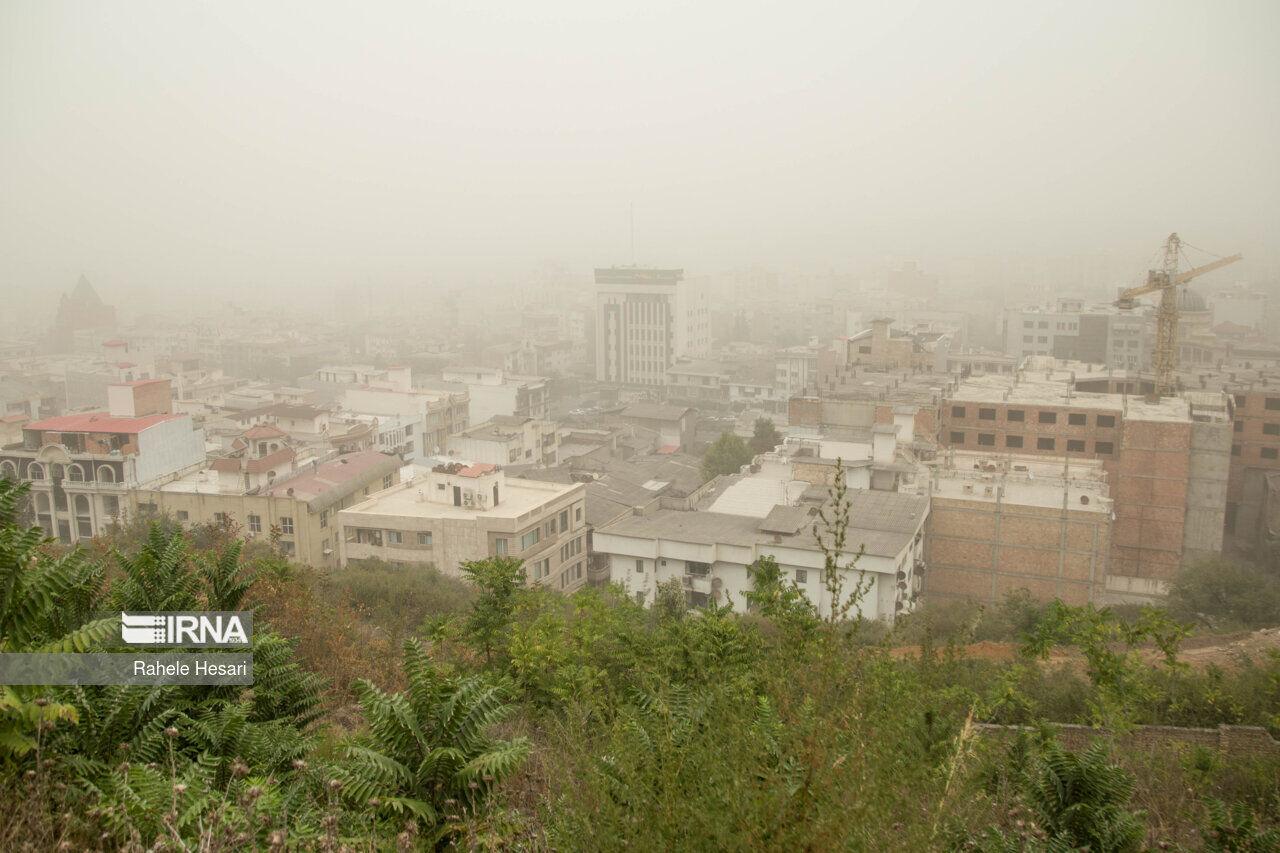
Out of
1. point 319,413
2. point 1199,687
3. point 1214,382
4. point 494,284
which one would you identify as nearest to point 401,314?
point 494,284

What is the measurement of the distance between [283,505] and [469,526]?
2.47 m

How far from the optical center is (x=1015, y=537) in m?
10.5

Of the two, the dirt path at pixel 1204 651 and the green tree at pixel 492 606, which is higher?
the green tree at pixel 492 606

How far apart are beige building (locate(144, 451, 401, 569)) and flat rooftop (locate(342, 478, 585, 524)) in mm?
466

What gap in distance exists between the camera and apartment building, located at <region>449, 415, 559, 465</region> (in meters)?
15.5

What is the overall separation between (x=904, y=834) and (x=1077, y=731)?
332cm

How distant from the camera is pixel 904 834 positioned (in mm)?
1427

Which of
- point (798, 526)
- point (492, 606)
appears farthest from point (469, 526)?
point (492, 606)

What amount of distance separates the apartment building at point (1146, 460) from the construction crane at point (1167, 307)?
84.3 inches

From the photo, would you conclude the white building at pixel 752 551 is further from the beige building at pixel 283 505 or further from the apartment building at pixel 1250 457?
the apartment building at pixel 1250 457

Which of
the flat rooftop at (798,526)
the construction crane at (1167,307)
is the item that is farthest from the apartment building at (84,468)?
the construction crane at (1167,307)

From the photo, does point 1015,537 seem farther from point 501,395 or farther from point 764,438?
point 501,395

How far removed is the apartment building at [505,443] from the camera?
15.5 meters

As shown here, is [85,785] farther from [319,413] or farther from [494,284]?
[494,284]
